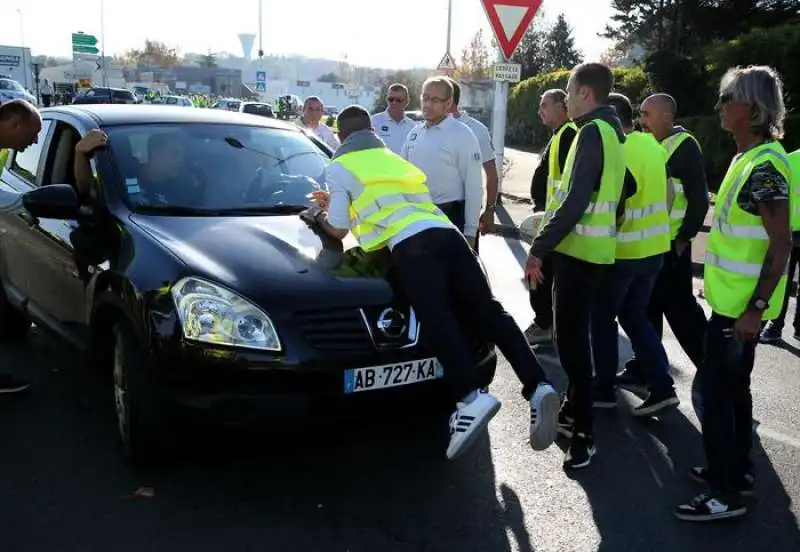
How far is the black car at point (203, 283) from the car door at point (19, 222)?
0.08 feet

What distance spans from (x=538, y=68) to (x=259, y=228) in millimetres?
50311

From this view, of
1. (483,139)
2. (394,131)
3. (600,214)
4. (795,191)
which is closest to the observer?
(600,214)

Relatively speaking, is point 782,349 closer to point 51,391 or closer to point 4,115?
point 51,391

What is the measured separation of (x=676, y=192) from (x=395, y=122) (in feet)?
11.8

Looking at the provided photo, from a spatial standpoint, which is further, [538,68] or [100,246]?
[538,68]

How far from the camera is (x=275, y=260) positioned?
350 cm

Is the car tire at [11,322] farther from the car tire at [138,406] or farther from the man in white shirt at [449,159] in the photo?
the man in white shirt at [449,159]

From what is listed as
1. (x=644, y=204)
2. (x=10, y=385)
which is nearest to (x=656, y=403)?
(x=644, y=204)

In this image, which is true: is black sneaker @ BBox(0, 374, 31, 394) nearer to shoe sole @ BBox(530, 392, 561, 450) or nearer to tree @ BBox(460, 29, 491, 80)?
shoe sole @ BBox(530, 392, 561, 450)

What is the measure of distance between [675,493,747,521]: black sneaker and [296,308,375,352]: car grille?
1.51 metres

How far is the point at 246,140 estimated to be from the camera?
4777 mm

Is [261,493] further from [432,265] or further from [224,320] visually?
[432,265]

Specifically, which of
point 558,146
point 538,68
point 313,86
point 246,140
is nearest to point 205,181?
point 246,140

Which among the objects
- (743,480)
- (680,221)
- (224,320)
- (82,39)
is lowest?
(743,480)
